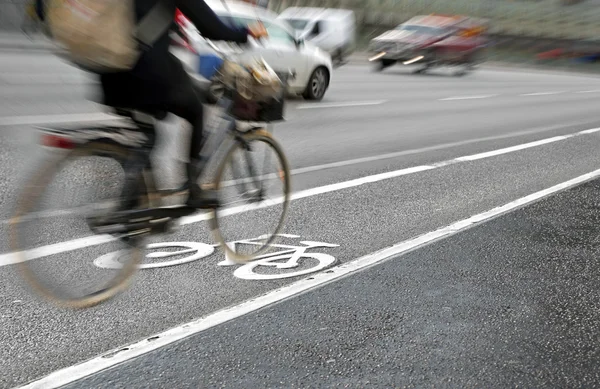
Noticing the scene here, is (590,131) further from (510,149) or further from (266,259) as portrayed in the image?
(266,259)

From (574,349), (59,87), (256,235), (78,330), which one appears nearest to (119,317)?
(78,330)

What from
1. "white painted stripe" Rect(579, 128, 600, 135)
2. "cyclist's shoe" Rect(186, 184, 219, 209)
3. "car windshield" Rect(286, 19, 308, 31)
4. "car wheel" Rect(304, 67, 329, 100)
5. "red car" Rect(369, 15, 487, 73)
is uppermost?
"car windshield" Rect(286, 19, 308, 31)

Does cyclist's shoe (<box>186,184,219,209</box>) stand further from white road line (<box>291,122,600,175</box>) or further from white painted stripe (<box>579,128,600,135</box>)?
white painted stripe (<box>579,128,600,135</box>)

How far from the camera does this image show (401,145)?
10930 millimetres

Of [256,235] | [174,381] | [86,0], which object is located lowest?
[174,381]

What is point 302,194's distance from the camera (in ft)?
24.5

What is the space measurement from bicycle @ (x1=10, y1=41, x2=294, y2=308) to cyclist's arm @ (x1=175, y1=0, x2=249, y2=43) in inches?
14.4

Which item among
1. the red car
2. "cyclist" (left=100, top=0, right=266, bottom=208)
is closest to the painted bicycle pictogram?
"cyclist" (left=100, top=0, right=266, bottom=208)

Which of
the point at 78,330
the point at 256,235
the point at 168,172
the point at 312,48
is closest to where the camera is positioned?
the point at 78,330

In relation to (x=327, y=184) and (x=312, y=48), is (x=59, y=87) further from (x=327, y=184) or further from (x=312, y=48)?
(x=327, y=184)

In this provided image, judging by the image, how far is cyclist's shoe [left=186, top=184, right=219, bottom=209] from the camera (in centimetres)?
468

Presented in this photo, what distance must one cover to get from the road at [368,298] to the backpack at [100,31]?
1.93 ft

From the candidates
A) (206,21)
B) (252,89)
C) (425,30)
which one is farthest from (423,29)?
(206,21)

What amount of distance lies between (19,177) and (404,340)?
4557 millimetres
